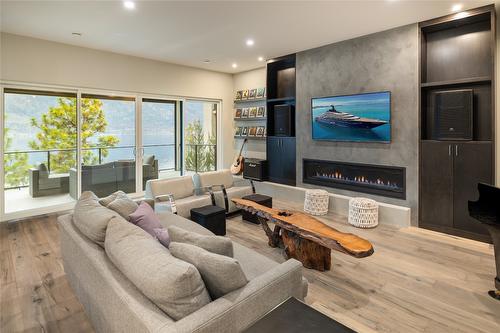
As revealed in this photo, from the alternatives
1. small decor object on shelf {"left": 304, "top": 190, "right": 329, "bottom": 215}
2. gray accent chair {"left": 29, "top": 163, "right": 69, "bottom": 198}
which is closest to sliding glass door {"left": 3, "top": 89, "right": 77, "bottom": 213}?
gray accent chair {"left": 29, "top": 163, "right": 69, "bottom": 198}

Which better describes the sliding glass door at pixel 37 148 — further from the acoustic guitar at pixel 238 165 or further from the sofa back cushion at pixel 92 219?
the acoustic guitar at pixel 238 165

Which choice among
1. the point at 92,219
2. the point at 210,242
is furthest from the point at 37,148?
the point at 210,242

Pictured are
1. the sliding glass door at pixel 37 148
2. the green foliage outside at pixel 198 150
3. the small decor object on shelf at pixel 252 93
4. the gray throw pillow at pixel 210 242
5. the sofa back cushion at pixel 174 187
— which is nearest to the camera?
the gray throw pillow at pixel 210 242

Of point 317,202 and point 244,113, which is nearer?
point 317,202

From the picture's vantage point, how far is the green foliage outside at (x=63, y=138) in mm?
4816

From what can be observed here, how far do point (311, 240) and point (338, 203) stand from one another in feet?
8.01

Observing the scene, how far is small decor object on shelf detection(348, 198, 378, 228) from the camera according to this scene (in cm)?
433

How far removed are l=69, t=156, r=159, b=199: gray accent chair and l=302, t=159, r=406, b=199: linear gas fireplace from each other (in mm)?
3468

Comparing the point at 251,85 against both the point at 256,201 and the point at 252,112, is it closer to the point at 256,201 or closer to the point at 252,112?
the point at 252,112

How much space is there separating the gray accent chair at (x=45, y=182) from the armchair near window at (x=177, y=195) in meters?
2.10

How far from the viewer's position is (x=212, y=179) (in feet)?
16.1

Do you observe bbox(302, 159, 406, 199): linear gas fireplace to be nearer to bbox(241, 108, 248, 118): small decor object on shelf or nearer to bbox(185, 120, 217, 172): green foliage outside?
bbox(241, 108, 248, 118): small decor object on shelf

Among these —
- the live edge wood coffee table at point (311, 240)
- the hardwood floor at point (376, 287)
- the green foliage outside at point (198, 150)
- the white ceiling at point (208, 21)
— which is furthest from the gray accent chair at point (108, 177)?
the live edge wood coffee table at point (311, 240)

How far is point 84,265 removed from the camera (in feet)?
6.42
